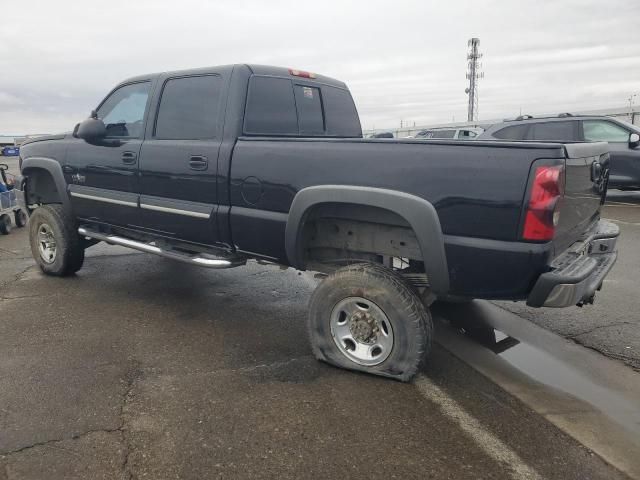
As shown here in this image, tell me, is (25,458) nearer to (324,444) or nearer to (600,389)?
(324,444)

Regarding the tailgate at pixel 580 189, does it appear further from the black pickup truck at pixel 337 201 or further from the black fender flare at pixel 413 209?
the black fender flare at pixel 413 209

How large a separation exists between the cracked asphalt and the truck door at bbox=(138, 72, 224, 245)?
0.86 metres

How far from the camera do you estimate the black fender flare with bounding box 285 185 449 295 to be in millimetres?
2770

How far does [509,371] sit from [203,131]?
2.82 meters

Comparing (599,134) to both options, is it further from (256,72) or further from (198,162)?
(198,162)

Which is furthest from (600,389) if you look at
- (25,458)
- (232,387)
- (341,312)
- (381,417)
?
(25,458)

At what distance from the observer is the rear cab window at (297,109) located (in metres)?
3.85

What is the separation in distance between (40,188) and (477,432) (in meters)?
5.18

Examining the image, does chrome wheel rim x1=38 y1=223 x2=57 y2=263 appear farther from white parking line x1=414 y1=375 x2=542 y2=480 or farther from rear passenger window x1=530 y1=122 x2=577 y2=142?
rear passenger window x1=530 y1=122 x2=577 y2=142

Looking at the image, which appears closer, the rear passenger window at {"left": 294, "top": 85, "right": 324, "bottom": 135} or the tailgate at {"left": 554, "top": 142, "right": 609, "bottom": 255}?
the tailgate at {"left": 554, "top": 142, "right": 609, "bottom": 255}

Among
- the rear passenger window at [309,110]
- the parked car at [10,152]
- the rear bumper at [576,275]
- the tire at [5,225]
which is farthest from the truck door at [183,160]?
the parked car at [10,152]

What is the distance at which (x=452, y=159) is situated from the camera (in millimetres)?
2693

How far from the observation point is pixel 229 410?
2.82 meters

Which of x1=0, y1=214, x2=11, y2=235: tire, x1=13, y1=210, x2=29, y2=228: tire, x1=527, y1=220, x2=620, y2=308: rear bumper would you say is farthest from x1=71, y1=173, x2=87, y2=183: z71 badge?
x1=13, y1=210, x2=29, y2=228: tire
